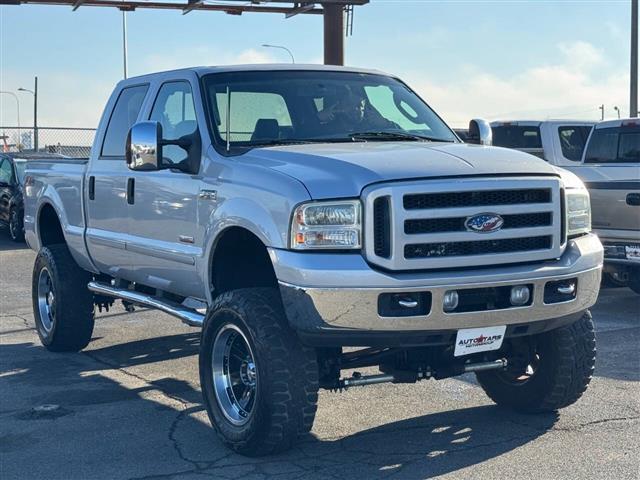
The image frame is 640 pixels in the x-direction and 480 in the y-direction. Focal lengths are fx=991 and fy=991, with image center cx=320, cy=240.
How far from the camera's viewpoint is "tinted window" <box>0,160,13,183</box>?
66.5ft

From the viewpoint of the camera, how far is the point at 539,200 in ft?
17.6

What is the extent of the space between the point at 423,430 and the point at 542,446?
29.0 inches

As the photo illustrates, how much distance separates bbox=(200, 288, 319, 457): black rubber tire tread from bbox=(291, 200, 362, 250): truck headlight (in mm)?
479

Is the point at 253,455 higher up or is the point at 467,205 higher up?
the point at 467,205

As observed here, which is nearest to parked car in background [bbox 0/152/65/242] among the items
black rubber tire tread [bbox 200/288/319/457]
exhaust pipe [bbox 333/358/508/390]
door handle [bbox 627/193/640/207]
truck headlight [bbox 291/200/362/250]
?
door handle [bbox 627/193/640/207]

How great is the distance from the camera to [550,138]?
12.9 m

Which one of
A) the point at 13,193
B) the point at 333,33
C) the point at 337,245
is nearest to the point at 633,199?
the point at 337,245

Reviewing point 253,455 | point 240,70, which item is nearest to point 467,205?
point 253,455

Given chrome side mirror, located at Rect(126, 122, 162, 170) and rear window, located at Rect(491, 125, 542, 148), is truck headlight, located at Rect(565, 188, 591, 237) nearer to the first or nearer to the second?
chrome side mirror, located at Rect(126, 122, 162, 170)

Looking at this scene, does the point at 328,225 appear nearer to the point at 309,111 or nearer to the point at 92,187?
the point at 309,111

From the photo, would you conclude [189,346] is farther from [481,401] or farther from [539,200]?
[539,200]

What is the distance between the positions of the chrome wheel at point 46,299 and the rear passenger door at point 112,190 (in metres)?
1.03

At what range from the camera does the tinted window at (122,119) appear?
748 centimetres

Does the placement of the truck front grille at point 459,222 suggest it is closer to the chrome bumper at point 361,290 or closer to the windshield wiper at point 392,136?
the chrome bumper at point 361,290
